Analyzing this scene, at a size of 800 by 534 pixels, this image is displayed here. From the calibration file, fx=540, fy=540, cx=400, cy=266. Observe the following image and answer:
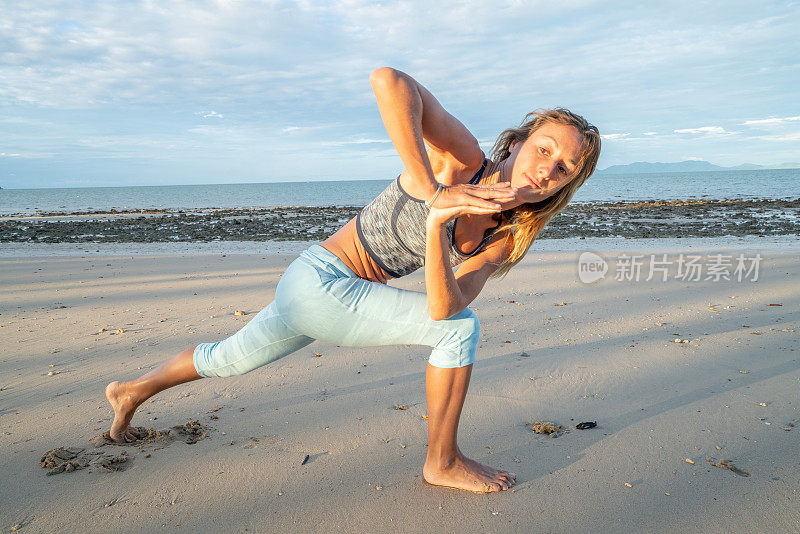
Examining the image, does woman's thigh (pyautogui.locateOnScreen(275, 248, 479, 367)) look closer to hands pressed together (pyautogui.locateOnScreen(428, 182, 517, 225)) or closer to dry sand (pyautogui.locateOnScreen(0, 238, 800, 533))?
hands pressed together (pyautogui.locateOnScreen(428, 182, 517, 225))

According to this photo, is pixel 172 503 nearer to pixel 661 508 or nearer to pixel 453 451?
pixel 453 451

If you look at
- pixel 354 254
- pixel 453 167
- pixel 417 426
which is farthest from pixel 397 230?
pixel 417 426

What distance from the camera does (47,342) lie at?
4.07m

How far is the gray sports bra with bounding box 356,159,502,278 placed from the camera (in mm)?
1970

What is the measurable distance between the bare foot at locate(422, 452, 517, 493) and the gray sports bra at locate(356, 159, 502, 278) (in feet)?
2.63

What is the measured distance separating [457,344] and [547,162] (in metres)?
0.74

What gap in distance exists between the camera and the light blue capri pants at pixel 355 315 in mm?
1983

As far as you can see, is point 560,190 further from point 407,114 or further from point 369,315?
point 369,315

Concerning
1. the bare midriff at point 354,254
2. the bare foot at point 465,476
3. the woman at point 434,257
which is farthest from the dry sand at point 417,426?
the bare midriff at point 354,254

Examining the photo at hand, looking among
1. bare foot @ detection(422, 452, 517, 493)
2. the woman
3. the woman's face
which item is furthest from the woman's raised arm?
bare foot @ detection(422, 452, 517, 493)

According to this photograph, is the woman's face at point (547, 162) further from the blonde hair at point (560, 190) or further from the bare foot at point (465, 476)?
the bare foot at point (465, 476)

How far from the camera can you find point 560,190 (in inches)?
82.5

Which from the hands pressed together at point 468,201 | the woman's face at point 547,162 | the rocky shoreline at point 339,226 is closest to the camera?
the hands pressed together at point 468,201

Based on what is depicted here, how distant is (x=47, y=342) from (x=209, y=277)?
9.28 ft
